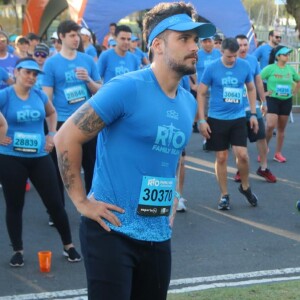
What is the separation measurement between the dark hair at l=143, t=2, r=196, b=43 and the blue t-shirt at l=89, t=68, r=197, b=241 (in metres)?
0.24

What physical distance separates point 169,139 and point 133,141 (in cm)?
18

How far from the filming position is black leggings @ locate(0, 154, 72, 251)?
6234 millimetres

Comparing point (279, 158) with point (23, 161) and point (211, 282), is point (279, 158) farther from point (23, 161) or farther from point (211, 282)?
point (23, 161)

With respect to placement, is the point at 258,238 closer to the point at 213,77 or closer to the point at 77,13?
the point at 213,77

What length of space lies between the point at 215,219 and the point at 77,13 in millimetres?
11141

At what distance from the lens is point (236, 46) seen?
8.45 metres

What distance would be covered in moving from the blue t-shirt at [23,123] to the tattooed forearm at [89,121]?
307 cm

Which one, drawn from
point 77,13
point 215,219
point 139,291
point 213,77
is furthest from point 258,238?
point 77,13

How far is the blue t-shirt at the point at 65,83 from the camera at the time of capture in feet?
24.8

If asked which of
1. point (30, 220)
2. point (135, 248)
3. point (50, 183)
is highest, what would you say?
point (135, 248)

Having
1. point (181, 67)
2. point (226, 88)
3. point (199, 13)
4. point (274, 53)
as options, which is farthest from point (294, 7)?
point (181, 67)

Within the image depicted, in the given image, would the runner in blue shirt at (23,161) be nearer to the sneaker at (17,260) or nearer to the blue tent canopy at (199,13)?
the sneaker at (17,260)

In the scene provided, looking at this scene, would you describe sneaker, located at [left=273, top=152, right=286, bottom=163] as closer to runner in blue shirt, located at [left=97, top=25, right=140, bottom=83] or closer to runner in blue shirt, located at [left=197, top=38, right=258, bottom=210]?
runner in blue shirt, located at [left=197, top=38, right=258, bottom=210]

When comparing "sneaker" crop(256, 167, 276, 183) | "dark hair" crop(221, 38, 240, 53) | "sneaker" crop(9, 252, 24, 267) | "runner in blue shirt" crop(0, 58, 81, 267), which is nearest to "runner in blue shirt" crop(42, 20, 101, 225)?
"runner in blue shirt" crop(0, 58, 81, 267)
